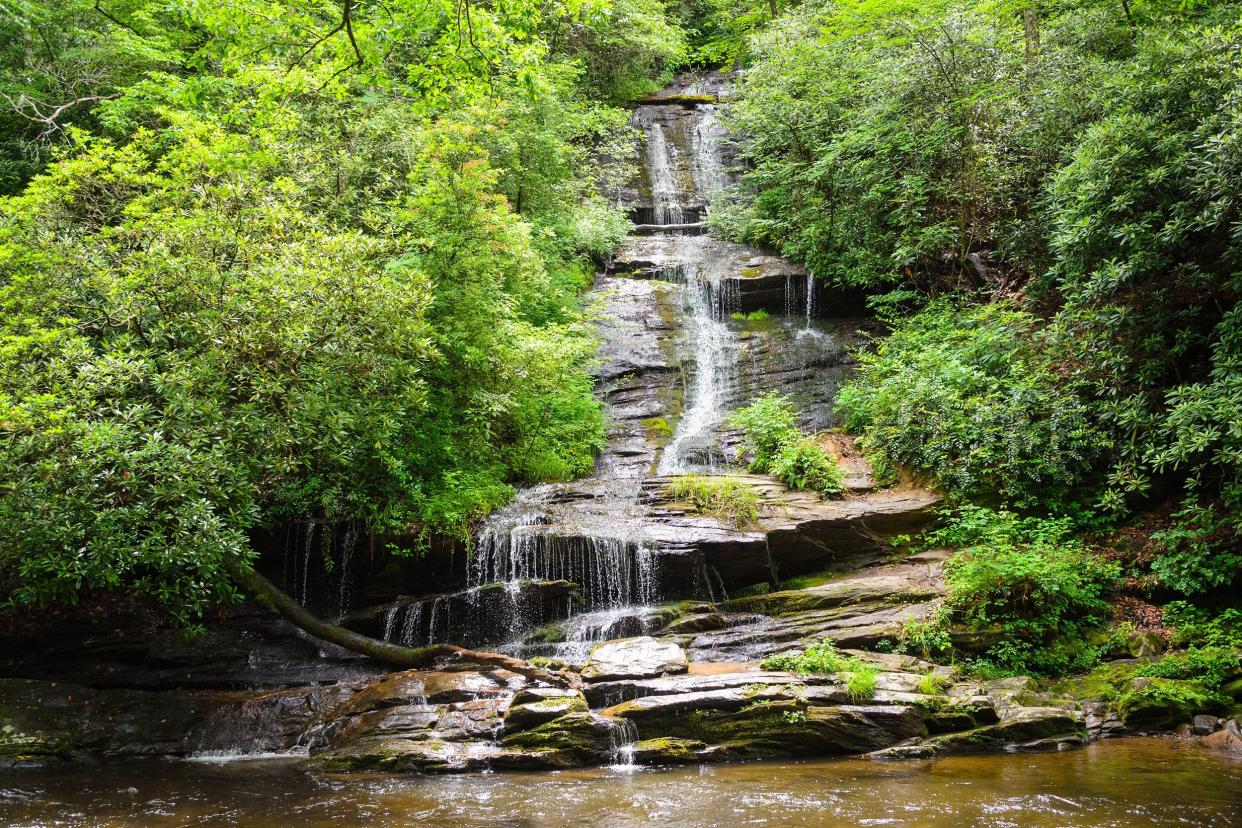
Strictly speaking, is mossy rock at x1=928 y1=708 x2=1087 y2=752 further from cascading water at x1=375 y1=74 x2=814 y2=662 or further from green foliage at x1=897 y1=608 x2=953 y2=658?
cascading water at x1=375 y1=74 x2=814 y2=662

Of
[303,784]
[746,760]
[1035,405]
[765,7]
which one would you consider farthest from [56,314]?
[765,7]

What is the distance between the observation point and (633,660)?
9141 mm

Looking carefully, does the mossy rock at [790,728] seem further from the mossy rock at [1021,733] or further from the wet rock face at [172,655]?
the wet rock face at [172,655]

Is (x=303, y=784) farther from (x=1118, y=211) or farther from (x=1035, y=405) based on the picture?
(x=1118, y=211)

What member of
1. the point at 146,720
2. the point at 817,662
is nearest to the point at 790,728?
the point at 817,662

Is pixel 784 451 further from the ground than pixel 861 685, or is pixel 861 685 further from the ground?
pixel 784 451

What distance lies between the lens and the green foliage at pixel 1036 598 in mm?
9188

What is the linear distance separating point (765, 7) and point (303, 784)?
30902 millimetres

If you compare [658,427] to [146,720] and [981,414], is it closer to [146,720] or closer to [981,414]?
[981,414]

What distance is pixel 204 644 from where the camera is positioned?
11156mm

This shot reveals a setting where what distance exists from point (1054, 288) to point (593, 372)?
9.39 meters

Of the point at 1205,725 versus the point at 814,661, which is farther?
the point at 814,661

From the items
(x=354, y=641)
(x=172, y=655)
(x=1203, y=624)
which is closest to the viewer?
(x=1203, y=624)

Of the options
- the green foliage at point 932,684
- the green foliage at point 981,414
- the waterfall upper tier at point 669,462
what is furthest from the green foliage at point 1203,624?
the waterfall upper tier at point 669,462
